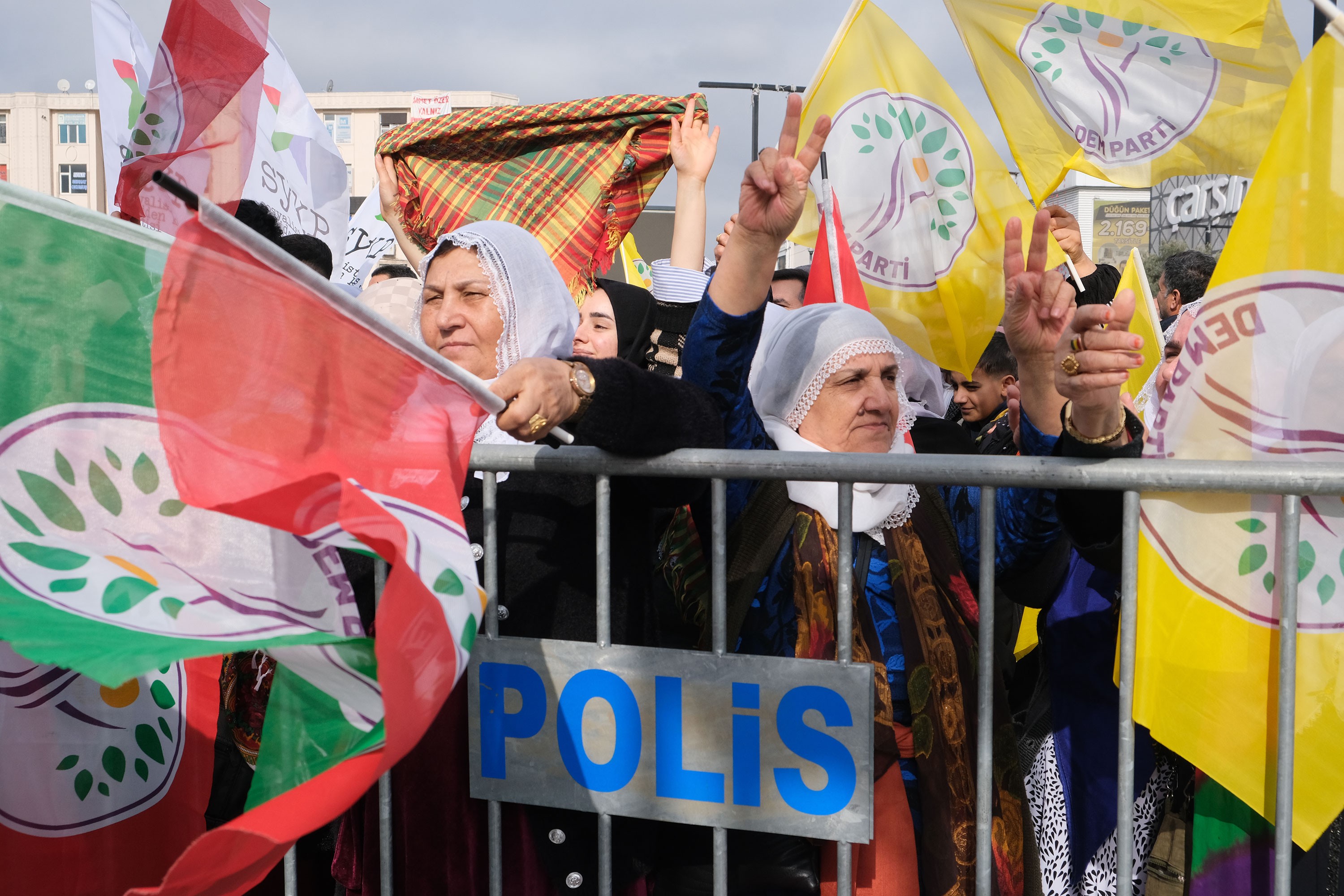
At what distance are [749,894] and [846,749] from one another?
18.9 inches

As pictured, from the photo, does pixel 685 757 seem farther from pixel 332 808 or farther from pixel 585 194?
pixel 585 194

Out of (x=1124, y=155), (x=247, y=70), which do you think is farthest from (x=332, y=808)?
(x=247, y=70)

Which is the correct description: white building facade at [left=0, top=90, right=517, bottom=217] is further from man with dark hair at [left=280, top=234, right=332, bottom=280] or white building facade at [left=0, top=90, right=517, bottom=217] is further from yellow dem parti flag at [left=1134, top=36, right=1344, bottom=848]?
yellow dem parti flag at [left=1134, top=36, right=1344, bottom=848]

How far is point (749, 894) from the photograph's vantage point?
2359 millimetres

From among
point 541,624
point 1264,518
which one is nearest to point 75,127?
point 541,624

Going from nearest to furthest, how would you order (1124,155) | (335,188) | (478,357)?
1. (478,357)
2. (1124,155)
3. (335,188)

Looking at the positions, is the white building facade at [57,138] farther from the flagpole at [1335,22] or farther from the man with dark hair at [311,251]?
the flagpole at [1335,22]

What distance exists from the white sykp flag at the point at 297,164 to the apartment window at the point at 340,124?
7433 centimetres

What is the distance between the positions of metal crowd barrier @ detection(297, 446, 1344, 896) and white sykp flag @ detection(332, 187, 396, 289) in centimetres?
428

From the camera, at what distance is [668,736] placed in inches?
85.8

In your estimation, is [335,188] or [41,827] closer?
[41,827]

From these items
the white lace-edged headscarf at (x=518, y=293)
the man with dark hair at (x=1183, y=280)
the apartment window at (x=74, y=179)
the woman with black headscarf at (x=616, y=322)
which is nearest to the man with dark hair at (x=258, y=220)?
the woman with black headscarf at (x=616, y=322)

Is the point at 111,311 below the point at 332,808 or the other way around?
the other way around

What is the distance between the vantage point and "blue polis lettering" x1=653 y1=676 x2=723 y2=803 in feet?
7.11
